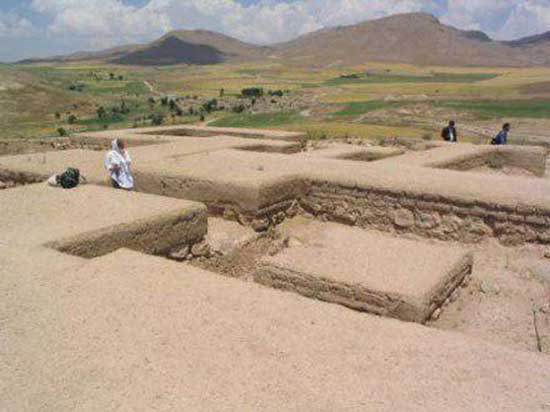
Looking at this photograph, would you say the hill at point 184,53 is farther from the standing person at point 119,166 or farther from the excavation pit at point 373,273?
the excavation pit at point 373,273

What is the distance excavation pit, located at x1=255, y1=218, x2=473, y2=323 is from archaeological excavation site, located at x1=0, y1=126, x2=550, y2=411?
0.08ft

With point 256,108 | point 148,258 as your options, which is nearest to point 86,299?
point 148,258

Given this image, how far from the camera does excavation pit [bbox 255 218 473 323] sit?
5.25 m

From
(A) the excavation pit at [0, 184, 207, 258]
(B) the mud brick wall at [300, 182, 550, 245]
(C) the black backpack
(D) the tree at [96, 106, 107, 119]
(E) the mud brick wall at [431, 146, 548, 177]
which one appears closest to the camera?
(A) the excavation pit at [0, 184, 207, 258]

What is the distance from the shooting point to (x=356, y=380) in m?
3.45

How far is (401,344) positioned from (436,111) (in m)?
28.8

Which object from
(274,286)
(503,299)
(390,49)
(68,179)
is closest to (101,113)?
(68,179)

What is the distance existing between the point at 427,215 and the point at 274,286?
3.04 meters

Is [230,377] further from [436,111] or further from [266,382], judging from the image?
[436,111]

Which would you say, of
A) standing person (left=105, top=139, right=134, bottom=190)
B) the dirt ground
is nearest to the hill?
standing person (left=105, top=139, right=134, bottom=190)

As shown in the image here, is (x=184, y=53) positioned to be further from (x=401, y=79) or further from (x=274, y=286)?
(x=274, y=286)

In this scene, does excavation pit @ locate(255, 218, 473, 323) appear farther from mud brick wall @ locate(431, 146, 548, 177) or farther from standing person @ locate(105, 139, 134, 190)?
mud brick wall @ locate(431, 146, 548, 177)

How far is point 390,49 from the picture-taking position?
441 feet

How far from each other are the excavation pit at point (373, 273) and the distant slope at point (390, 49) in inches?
4687
